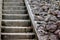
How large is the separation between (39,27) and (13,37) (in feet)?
1.71

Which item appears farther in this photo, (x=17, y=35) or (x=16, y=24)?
(x=16, y=24)

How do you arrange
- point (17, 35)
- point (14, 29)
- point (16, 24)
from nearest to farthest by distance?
1. point (17, 35)
2. point (14, 29)
3. point (16, 24)

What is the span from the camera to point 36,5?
3043mm

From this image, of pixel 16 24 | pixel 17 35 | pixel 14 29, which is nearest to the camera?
pixel 17 35

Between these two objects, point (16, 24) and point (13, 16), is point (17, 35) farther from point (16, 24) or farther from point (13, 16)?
point (13, 16)

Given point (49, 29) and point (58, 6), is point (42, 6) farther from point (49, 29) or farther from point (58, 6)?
point (49, 29)

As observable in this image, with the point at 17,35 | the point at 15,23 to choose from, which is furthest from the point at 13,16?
the point at 17,35

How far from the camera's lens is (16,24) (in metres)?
2.95

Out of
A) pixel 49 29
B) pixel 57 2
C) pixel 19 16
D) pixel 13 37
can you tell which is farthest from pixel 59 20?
pixel 19 16

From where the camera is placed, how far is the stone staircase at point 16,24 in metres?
2.56

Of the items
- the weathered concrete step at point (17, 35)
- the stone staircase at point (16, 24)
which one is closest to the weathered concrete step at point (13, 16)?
the stone staircase at point (16, 24)

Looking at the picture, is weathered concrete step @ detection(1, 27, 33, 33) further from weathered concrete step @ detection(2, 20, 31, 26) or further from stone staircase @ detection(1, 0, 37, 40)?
weathered concrete step @ detection(2, 20, 31, 26)

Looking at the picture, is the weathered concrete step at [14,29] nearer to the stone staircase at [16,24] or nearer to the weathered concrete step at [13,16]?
the stone staircase at [16,24]

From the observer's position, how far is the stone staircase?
101 inches
